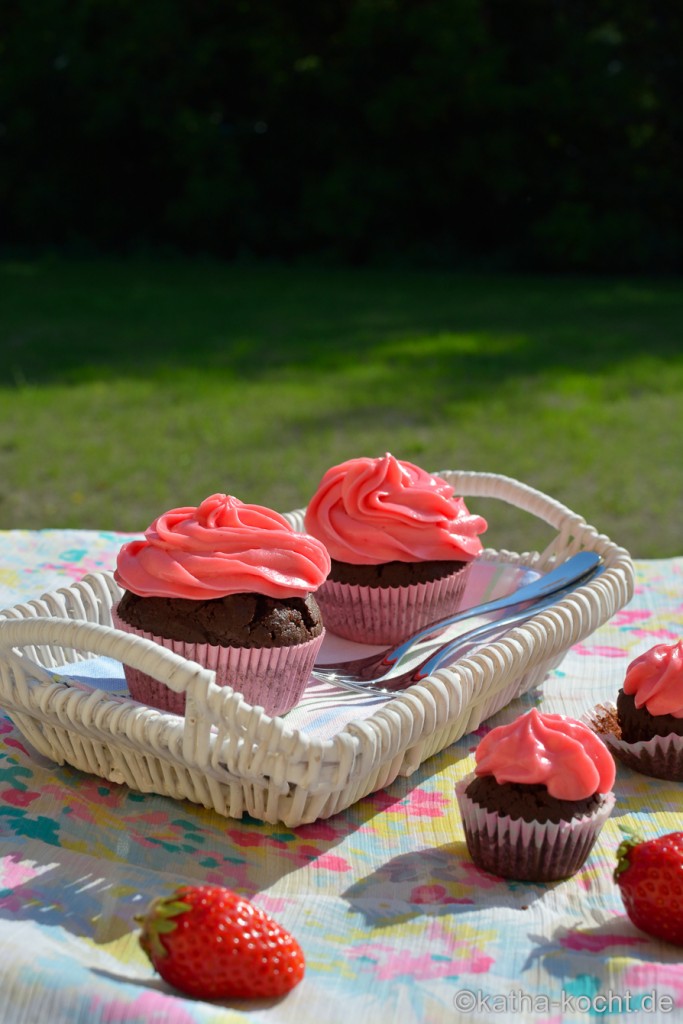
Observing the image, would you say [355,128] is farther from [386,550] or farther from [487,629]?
[487,629]

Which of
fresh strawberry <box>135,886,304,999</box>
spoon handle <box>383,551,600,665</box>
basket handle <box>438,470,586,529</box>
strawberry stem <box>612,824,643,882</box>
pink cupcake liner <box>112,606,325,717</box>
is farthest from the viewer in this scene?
basket handle <box>438,470,586,529</box>

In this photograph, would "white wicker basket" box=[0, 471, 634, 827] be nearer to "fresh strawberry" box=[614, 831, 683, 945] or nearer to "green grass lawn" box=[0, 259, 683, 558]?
"fresh strawberry" box=[614, 831, 683, 945]

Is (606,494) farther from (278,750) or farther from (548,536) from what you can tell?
(278,750)

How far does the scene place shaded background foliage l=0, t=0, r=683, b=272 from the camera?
33.3 ft

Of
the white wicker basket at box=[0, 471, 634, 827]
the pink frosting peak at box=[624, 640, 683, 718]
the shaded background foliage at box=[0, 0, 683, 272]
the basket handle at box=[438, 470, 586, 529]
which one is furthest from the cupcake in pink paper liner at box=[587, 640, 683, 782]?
the shaded background foliage at box=[0, 0, 683, 272]

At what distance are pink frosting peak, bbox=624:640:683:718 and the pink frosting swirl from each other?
1.32 feet

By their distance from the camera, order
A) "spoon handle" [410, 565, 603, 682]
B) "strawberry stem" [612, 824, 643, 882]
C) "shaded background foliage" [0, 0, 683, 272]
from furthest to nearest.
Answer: "shaded background foliage" [0, 0, 683, 272], "spoon handle" [410, 565, 603, 682], "strawberry stem" [612, 824, 643, 882]

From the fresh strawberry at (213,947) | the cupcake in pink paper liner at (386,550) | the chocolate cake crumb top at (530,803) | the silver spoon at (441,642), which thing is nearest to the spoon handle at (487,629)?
the silver spoon at (441,642)

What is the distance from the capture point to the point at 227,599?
1379 mm

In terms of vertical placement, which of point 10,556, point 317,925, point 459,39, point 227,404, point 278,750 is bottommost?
point 227,404

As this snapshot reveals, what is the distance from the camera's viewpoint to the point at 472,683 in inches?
52.2

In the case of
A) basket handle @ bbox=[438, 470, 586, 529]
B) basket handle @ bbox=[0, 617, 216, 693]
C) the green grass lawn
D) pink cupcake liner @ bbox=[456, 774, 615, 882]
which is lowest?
the green grass lawn

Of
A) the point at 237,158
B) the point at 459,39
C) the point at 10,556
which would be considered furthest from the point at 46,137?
the point at 10,556

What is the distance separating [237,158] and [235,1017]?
10431mm
